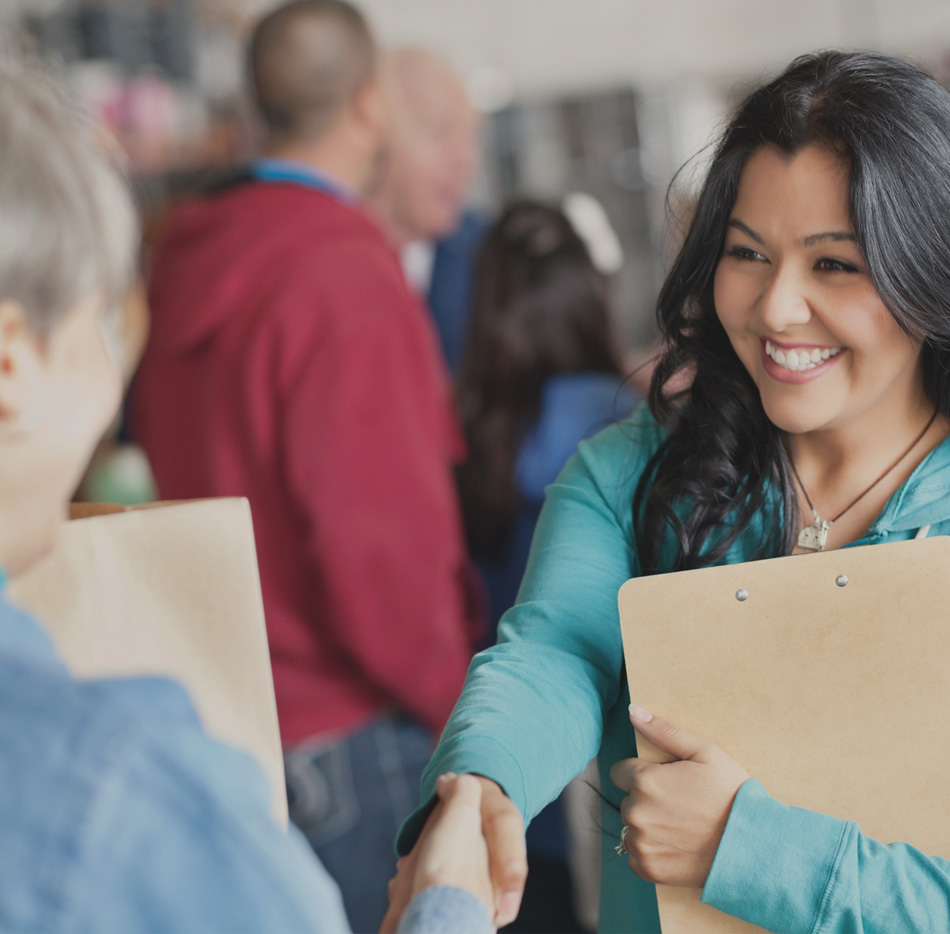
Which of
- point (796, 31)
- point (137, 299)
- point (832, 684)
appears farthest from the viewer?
point (796, 31)

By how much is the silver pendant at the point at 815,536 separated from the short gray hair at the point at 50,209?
682 millimetres

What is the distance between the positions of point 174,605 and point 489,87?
4.49 meters

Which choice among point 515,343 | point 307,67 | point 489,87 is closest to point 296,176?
point 307,67

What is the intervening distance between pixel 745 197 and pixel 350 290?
795 millimetres

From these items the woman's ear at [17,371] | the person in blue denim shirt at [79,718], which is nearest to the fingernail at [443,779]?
the person in blue denim shirt at [79,718]

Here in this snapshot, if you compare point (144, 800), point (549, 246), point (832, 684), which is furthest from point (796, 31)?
point (144, 800)

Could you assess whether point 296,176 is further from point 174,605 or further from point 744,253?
point 174,605

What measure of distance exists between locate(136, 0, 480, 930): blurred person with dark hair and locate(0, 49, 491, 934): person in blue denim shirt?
98cm

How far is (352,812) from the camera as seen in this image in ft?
5.33

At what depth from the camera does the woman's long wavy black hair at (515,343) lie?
6.68ft

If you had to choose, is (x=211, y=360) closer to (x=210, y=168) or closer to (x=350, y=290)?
(x=350, y=290)

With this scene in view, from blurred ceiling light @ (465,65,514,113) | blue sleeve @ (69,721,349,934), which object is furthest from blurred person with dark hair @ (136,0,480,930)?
blurred ceiling light @ (465,65,514,113)

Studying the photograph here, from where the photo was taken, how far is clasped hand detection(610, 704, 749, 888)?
2.75 ft

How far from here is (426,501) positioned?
1699mm
